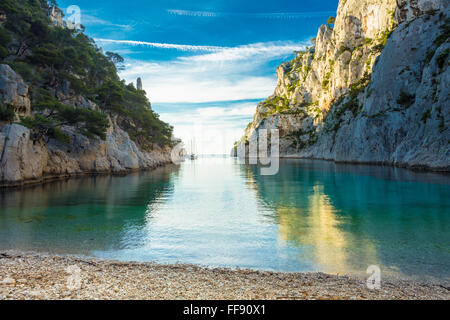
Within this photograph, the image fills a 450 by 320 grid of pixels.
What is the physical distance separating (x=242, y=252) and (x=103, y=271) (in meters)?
4.20

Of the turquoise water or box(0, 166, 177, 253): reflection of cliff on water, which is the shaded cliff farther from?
the turquoise water

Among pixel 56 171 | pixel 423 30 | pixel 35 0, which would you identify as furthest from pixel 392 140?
pixel 35 0

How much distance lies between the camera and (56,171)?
33.5 m

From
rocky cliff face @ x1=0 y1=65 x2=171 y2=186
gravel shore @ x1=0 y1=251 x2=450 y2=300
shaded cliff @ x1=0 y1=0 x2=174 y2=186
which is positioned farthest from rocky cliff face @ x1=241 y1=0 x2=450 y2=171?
rocky cliff face @ x1=0 y1=65 x2=171 y2=186

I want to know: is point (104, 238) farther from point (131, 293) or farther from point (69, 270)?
point (131, 293)

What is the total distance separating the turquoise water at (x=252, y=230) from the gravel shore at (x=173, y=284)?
94cm

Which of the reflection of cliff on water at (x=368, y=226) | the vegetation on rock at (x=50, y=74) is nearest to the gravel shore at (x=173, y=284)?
the reflection of cliff on water at (x=368, y=226)

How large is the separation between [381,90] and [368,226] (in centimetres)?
4966

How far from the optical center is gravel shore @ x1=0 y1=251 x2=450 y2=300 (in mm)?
5477

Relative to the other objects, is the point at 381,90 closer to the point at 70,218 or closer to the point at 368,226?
the point at 368,226

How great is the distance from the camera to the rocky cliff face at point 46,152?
24656 mm

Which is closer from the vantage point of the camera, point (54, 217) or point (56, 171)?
point (54, 217)

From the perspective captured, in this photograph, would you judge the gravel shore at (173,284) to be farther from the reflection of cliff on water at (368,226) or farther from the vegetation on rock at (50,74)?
the vegetation on rock at (50,74)
